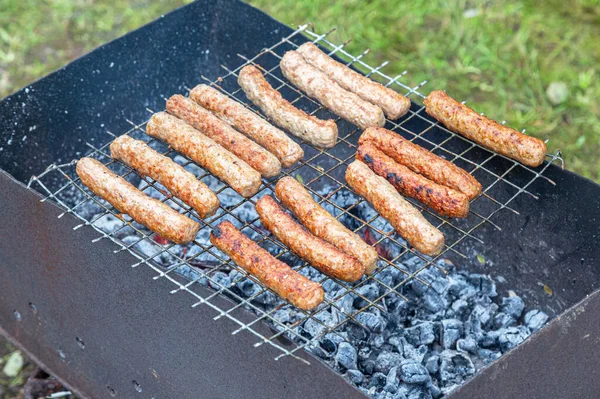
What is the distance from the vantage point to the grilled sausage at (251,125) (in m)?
3.96

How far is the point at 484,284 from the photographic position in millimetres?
4340

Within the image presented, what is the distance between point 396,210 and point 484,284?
0.97 meters

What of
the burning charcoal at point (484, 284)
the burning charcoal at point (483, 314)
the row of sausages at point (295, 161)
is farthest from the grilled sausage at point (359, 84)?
the burning charcoal at point (483, 314)

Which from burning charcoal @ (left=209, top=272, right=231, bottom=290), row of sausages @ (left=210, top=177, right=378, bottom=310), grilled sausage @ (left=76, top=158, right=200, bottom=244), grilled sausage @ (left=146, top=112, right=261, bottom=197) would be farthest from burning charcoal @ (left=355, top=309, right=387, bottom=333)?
grilled sausage @ (left=76, top=158, right=200, bottom=244)

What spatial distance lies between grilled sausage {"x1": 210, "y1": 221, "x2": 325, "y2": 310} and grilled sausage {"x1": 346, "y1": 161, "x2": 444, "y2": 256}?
56cm

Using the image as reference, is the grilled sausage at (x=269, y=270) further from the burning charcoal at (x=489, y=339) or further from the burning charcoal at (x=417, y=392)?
the burning charcoal at (x=489, y=339)

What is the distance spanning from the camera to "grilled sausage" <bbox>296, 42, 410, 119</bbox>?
4.18 meters

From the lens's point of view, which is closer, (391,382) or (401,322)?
(391,382)

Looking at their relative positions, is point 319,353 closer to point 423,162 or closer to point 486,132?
point 423,162

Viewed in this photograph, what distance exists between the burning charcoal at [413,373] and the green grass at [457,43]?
3.14 meters

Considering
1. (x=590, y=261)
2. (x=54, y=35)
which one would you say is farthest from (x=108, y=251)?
(x=54, y=35)

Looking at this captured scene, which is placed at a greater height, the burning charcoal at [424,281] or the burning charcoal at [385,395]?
the burning charcoal at [385,395]

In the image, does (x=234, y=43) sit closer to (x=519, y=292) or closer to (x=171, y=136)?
(x=171, y=136)

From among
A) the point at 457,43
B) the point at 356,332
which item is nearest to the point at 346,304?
the point at 356,332
